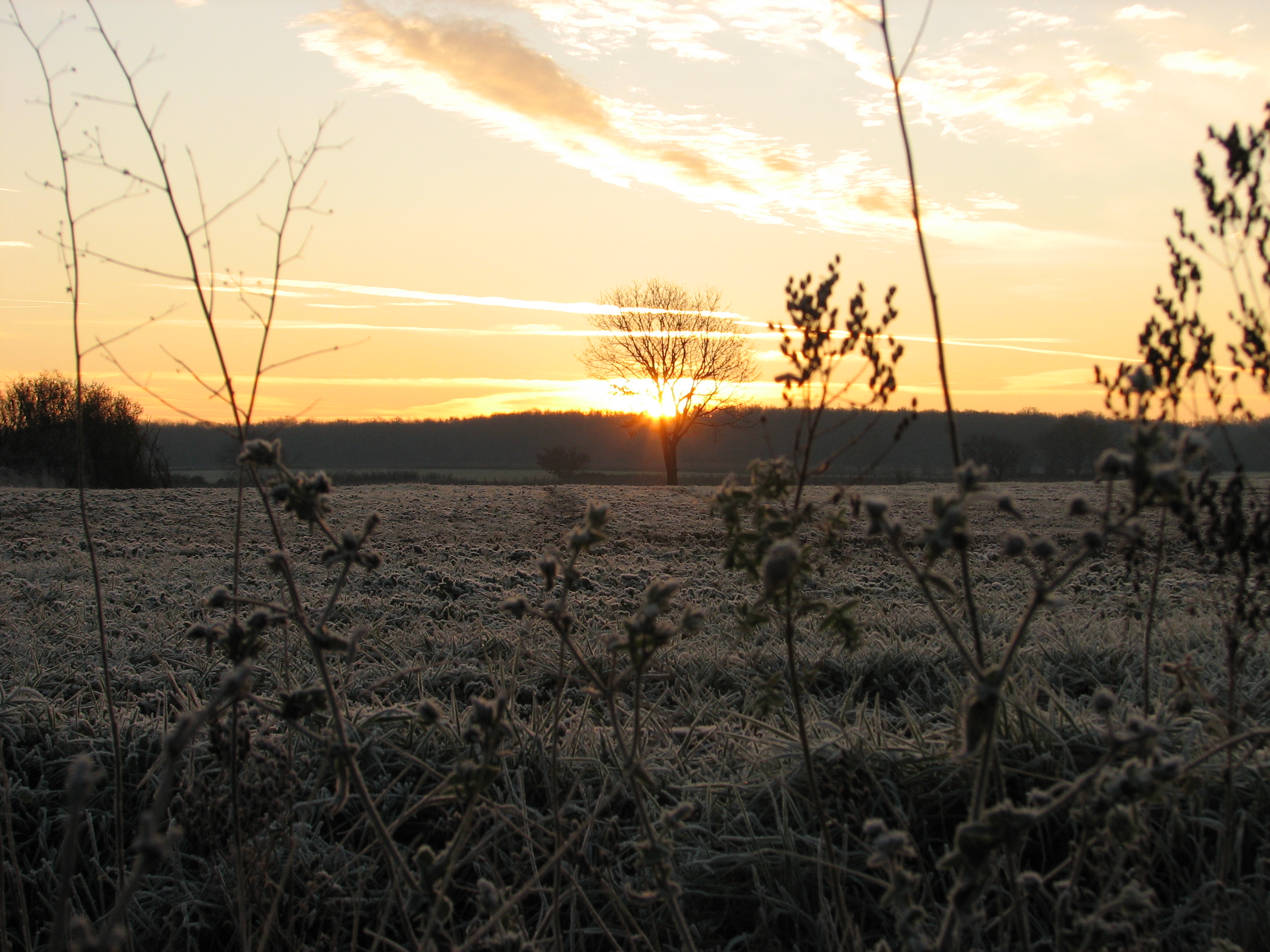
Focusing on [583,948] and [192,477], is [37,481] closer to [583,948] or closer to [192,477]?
[192,477]

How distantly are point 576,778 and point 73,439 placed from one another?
43.8m

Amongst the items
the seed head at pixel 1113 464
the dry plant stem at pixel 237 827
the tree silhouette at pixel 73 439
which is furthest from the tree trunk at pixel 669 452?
the seed head at pixel 1113 464

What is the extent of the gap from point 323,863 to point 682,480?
4489cm

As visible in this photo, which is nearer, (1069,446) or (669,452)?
(669,452)

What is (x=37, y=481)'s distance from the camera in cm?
3709

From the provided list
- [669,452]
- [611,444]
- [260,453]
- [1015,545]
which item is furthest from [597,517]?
[611,444]

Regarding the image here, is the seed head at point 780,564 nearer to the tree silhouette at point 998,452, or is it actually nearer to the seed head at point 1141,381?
the seed head at point 1141,381

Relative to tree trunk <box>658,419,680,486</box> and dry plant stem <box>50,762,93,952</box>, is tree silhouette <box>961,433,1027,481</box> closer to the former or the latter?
tree trunk <box>658,419,680,486</box>

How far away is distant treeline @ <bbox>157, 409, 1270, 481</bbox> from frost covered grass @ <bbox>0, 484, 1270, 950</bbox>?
4657 cm

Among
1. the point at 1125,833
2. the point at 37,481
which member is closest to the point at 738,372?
the point at 37,481

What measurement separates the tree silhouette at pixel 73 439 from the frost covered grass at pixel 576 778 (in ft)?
112

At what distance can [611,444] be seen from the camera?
77875 mm

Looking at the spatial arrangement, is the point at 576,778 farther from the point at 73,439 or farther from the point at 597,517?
the point at 73,439

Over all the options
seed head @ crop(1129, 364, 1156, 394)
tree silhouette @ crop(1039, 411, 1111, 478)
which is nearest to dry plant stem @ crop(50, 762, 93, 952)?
seed head @ crop(1129, 364, 1156, 394)
